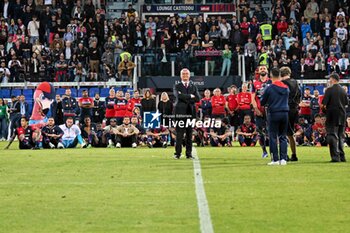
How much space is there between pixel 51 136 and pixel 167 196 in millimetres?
17389

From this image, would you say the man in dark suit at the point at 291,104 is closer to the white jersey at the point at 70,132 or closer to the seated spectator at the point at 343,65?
the white jersey at the point at 70,132

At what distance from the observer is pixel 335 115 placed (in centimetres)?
2111

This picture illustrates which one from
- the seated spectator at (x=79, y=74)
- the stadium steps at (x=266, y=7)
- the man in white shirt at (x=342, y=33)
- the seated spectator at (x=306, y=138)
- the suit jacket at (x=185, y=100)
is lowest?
the seated spectator at (x=306, y=138)

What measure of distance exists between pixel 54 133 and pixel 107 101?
13.0 ft

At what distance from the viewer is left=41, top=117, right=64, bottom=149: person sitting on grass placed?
3088cm

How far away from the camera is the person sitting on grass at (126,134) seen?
3122 centimetres

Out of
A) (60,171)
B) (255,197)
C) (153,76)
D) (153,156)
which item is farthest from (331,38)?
(255,197)

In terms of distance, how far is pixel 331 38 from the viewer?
4438cm

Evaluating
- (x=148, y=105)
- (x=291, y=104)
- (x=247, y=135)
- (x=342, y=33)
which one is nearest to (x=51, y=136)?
(x=148, y=105)

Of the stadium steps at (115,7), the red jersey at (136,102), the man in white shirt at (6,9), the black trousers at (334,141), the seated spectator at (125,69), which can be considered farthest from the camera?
the stadium steps at (115,7)

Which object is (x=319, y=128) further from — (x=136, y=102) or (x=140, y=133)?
(x=136, y=102)

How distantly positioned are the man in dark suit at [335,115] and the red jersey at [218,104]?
42.3 ft

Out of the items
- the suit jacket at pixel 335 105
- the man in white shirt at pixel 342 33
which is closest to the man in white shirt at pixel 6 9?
the man in white shirt at pixel 342 33

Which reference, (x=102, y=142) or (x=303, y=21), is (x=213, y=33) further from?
(x=102, y=142)
